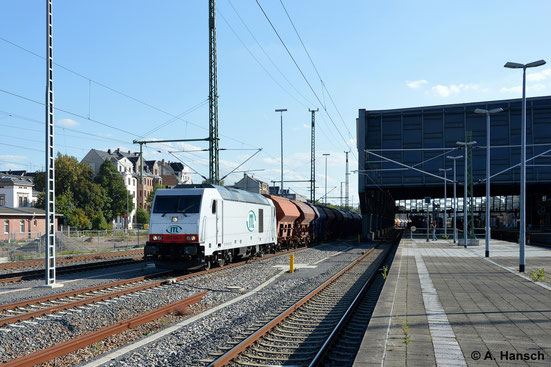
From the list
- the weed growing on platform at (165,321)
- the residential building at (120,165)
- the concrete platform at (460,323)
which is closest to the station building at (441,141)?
the concrete platform at (460,323)

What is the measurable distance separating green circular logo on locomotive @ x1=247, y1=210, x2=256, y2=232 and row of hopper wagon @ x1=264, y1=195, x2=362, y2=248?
6175mm

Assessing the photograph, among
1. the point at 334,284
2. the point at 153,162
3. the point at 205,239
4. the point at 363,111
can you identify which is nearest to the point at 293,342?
the point at 334,284

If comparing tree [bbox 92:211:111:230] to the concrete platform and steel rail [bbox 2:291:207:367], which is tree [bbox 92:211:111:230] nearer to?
the concrete platform

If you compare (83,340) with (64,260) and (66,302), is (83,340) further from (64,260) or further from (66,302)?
(64,260)

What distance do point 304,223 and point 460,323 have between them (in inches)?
1104

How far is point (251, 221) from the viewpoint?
2419cm

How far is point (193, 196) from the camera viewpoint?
18.8m

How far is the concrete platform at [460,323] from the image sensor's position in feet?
22.4

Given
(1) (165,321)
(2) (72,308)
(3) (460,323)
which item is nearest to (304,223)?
(2) (72,308)

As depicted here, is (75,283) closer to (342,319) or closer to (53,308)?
(53,308)

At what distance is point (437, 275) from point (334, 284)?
3339 mm

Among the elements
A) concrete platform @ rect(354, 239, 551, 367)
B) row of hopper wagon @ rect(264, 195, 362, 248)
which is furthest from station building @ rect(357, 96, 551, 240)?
concrete platform @ rect(354, 239, 551, 367)

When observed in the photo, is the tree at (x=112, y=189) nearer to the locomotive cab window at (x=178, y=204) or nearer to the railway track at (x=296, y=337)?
the locomotive cab window at (x=178, y=204)

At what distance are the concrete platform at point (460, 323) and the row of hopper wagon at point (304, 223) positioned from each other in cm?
1576
